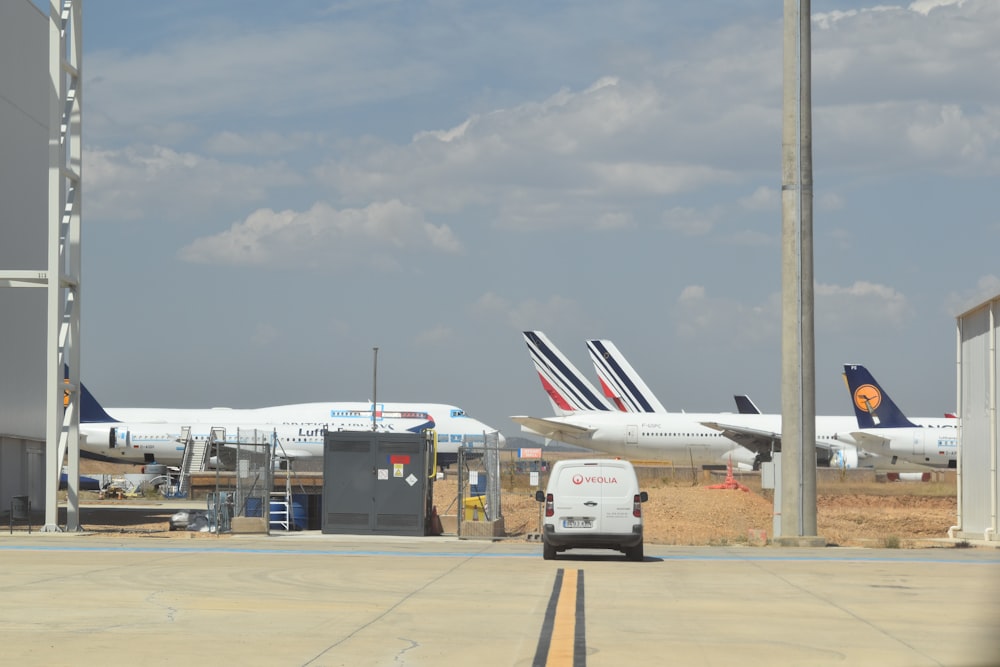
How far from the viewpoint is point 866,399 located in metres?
65.1

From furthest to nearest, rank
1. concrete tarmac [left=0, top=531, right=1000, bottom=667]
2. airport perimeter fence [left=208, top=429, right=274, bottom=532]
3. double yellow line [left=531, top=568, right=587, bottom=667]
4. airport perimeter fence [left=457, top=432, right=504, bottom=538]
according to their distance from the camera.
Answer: airport perimeter fence [left=208, top=429, right=274, bottom=532], airport perimeter fence [left=457, top=432, right=504, bottom=538], concrete tarmac [left=0, top=531, right=1000, bottom=667], double yellow line [left=531, top=568, right=587, bottom=667]

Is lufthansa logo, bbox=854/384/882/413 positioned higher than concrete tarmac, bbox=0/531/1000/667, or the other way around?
lufthansa logo, bbox=854/384/882/413

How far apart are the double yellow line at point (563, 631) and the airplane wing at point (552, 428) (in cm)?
5119

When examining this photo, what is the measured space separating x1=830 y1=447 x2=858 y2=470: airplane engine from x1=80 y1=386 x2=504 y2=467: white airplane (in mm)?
18059

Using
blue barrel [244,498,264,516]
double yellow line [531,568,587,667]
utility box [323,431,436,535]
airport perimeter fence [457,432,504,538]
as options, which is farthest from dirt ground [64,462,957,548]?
double yellow line [531,568,587,667]

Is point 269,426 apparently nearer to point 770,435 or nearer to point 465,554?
point 770,435

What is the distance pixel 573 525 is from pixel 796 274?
859 centimetres

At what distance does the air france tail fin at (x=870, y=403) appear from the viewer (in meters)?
64.5

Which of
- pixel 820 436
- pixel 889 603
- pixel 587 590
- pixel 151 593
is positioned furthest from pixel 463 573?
pixel 820 436

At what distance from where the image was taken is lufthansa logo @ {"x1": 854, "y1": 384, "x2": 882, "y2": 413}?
64.9 meters

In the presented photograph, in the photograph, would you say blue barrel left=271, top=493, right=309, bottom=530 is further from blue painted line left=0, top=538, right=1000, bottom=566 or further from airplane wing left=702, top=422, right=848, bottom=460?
airplane wing left=702, top=422, right=848, bottom=460

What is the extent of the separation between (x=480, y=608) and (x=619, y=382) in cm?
6618

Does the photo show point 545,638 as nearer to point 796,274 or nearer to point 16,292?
point 796,274

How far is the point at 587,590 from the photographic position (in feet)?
54.0
